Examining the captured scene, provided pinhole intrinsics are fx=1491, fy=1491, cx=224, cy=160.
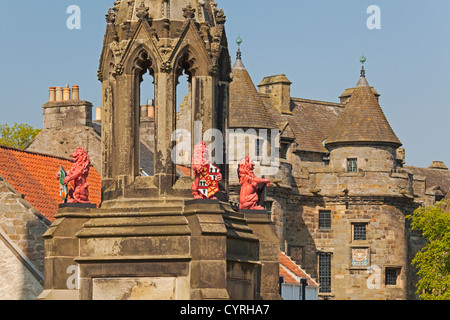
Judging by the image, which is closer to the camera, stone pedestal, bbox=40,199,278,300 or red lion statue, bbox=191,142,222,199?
stone pedestal, bbox=40,199,278,300

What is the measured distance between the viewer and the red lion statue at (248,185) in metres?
26.5

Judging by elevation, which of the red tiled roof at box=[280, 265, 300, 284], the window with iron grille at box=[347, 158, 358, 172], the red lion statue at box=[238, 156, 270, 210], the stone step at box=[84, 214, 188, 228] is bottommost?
the red tiled roof at box=[280, 265, 300, 284]

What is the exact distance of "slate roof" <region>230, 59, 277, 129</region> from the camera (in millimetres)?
77625

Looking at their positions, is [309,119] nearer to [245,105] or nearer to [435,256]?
[245,105]

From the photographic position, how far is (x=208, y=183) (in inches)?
966

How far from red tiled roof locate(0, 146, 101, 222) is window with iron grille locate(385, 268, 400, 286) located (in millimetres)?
36533

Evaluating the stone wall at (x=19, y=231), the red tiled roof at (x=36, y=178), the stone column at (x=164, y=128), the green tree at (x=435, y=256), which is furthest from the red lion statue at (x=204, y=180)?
the green tree at (x=435, y=256)

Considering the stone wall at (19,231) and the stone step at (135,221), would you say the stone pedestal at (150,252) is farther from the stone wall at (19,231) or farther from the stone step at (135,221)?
the stone wall at (19,231)

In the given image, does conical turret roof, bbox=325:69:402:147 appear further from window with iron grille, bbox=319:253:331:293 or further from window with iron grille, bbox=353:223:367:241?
window with iron grille, bbox=319:253:331:293

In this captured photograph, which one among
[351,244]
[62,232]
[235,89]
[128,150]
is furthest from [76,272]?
[351,244]

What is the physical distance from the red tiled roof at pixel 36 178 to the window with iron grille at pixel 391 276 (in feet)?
120

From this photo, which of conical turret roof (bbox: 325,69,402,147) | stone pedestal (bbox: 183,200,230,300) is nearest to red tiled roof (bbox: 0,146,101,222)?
stone pedestal (bbox: 183,200,230,300)

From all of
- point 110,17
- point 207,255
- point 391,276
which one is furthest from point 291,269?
point 207,255

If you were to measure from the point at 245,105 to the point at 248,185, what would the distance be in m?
51.3
